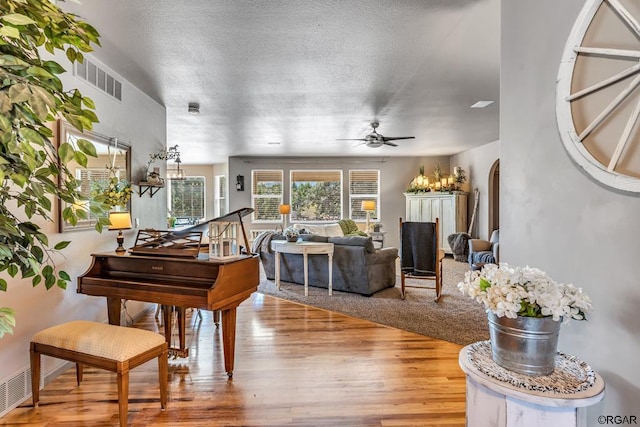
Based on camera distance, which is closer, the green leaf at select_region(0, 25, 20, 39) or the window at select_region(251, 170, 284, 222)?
the green leaf at select_region(0, 25, 20, 39)

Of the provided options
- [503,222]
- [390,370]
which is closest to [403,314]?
[390,370]

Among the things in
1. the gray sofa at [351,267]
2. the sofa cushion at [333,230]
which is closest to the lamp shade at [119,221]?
the gray sofa at [351,267]

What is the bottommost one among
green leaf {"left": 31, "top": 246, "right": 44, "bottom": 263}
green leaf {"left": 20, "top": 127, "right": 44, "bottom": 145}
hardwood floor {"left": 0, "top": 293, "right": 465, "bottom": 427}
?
hardwood floor {"left": 0, "top": 293, "right": 465, "bottom": 427}

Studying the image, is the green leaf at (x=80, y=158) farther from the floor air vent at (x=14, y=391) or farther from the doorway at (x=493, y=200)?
the doorway at (x=493, y=200)

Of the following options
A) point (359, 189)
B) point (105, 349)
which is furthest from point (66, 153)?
point (359, 189)

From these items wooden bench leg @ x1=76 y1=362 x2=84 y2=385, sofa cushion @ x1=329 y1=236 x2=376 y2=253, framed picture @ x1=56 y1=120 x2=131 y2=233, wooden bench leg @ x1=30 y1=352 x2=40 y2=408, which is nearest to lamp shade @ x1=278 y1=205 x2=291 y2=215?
sofa cushion @ x1=329 y1=236 x2=376 y2=253

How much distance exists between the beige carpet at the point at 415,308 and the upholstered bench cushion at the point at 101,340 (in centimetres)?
252

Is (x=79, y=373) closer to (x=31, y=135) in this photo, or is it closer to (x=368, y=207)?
(x=31, y=135)

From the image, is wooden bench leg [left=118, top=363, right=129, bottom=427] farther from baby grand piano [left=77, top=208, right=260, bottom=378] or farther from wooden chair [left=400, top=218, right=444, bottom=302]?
wooden chair [left=400, top=218, right=444, bottom=302]

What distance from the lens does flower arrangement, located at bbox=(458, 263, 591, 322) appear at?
1.10 m

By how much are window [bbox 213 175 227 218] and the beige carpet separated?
17.2ft

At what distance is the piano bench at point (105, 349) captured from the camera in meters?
1.95

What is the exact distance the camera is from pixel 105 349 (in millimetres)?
1990

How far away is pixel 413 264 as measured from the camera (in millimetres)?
4926
